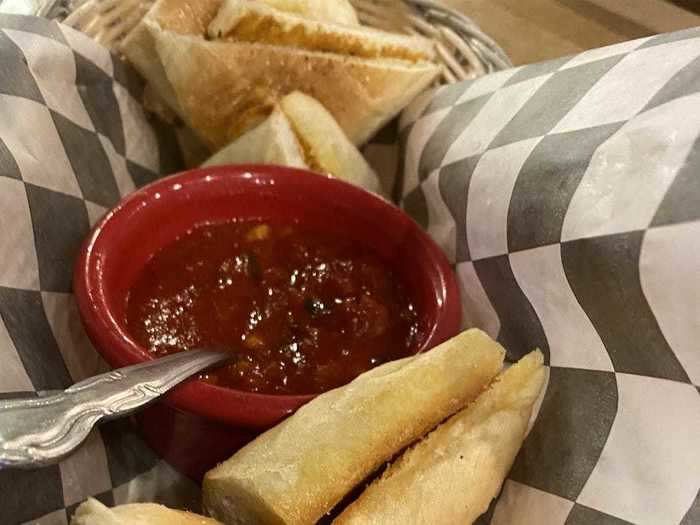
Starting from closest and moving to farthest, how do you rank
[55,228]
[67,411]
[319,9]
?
[67,411] < [55,228] < [319,9]

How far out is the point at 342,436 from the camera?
1.23 metres

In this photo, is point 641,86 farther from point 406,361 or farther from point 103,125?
point 103,125

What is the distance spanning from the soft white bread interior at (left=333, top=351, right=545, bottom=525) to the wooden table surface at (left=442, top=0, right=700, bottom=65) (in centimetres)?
82

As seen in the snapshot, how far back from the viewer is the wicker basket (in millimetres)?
1963

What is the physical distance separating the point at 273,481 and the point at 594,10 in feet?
4.60

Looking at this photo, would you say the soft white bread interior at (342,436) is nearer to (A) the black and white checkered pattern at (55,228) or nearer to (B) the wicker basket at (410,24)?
(A) the black and white checkered pattern at (55,228)

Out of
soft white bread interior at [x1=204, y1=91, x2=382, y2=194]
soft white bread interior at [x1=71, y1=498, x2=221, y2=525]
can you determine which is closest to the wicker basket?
soft white bread interior at [x1=204, y1=91, x2=382, y2=194]

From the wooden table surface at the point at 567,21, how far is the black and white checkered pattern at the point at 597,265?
9.1 inches

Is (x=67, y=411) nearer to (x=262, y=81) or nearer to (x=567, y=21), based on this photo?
(x=262, y=81)

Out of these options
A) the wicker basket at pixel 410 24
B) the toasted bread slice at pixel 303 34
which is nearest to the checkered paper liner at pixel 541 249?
the wicker basket at pixel 410 24

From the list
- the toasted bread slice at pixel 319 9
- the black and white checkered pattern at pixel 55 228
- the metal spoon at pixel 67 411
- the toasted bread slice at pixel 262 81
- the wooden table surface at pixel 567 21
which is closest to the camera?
the metal spoon at pixel 67 411

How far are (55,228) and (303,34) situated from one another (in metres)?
0.78

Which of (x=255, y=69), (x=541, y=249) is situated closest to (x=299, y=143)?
(x=255, y=69)

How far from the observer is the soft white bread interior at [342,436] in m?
1.17
